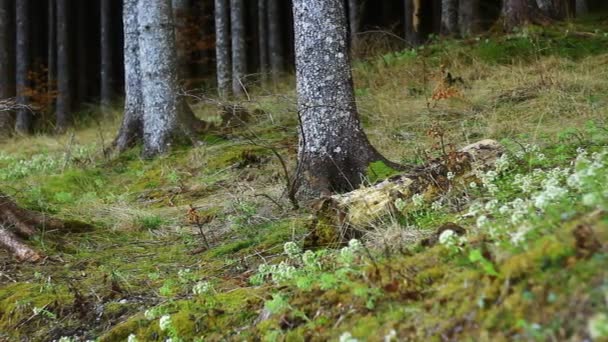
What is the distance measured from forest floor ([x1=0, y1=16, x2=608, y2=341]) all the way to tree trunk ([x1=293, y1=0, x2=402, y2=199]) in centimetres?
32

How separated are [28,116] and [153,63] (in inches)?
418

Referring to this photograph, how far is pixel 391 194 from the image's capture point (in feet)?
15.1

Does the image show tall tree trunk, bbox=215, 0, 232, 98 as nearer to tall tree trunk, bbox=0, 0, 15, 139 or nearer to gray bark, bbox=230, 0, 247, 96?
gray bark, bbox=230, 0, 247, 96

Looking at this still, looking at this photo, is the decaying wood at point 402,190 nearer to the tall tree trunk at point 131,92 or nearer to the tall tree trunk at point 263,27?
the tall tree trunk at point 131,92

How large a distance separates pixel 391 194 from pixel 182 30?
17.3 m

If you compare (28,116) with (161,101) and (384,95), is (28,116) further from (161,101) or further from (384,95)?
(384,95)

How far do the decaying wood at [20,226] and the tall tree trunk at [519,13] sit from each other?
336 inches

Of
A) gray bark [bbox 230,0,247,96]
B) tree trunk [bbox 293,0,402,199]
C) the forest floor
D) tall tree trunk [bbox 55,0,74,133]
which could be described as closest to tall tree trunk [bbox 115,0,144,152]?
the forest floor

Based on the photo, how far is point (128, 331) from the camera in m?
3.46

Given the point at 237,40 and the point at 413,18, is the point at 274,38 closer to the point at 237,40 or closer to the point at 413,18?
the point at 237,40

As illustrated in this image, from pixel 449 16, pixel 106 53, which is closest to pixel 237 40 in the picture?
pixel 449 16

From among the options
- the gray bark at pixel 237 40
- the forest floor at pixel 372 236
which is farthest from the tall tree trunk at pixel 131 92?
the gray bark at pixel 237 40

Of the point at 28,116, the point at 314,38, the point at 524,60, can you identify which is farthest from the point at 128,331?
the point at 28,116

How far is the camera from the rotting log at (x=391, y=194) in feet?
14.1
